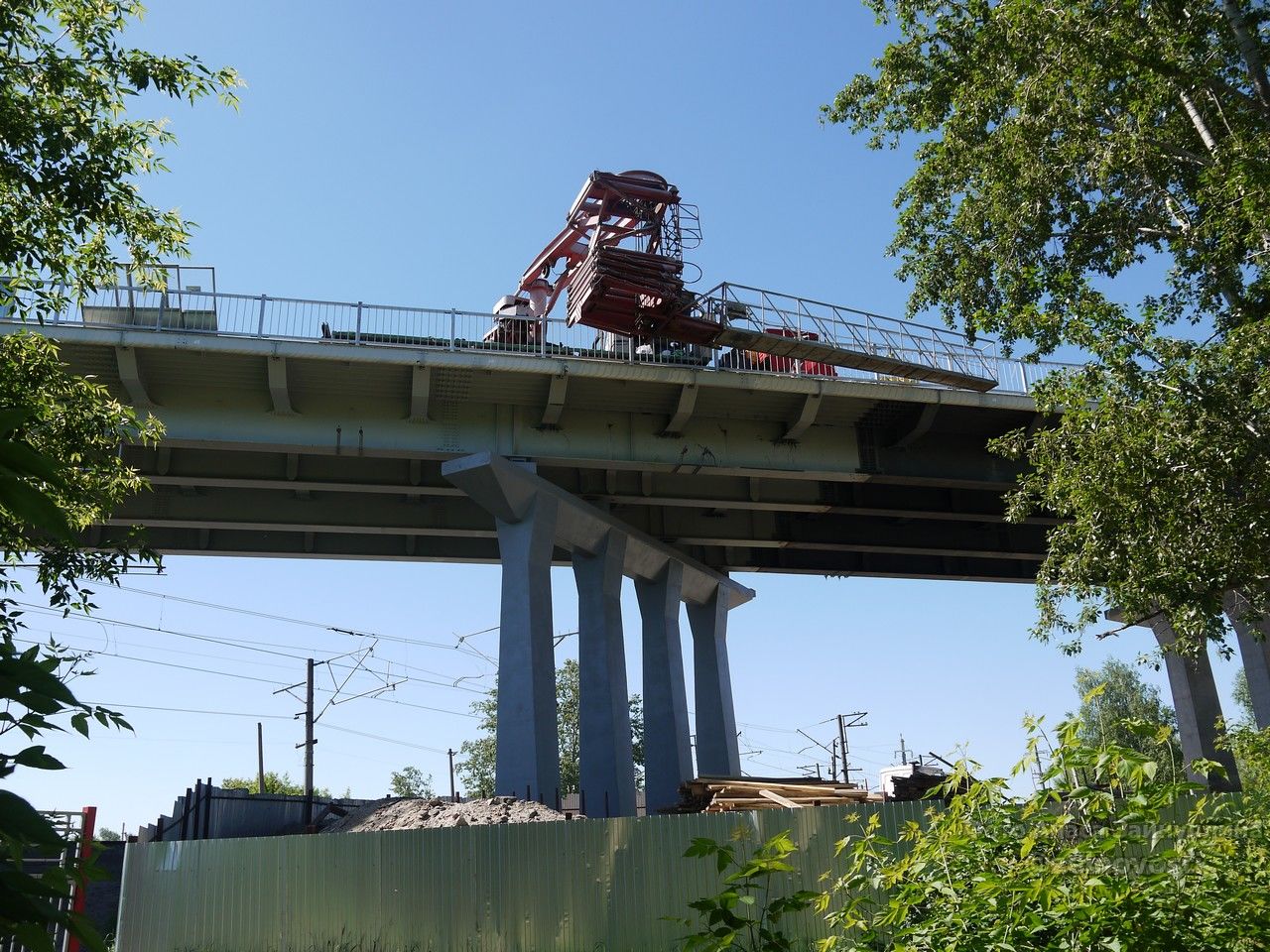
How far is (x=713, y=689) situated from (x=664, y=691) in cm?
347

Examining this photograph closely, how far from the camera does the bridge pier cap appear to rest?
23.5 meters

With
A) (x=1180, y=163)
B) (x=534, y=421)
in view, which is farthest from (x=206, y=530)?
(x=1180, y=163)

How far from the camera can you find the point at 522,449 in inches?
965

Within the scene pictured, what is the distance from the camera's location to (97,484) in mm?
10703

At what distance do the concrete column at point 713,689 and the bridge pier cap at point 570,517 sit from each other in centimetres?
65

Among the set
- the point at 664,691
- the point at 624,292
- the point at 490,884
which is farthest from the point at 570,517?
the point at 490,884

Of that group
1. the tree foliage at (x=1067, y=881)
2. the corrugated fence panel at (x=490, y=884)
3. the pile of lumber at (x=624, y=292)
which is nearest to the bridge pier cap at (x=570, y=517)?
the pile of lumber at (x=624, y=292)

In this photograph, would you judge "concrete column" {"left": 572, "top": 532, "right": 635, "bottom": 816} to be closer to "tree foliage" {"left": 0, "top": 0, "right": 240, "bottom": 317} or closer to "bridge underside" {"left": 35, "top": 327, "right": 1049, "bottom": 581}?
"bridge underside" {"left": 35, "top": 327, "right": 1049, "bottom": 581}

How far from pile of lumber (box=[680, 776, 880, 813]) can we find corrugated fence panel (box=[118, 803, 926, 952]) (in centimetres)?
A: 577

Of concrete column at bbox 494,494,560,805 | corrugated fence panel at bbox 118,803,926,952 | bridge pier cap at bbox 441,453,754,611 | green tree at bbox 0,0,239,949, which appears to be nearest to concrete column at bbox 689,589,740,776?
bridge pier cap at bbox 441,453,754,611

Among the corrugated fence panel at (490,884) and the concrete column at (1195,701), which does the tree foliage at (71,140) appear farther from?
the concrete column at (1195,701)

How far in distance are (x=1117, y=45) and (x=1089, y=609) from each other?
22.7 ft

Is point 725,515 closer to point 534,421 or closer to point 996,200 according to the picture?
point 534,421

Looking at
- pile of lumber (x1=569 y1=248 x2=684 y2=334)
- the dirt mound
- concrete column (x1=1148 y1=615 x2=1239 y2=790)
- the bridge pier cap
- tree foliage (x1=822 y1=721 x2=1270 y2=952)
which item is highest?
pile of lumber (x1=569 y1=248 x2=684 y2=334)
